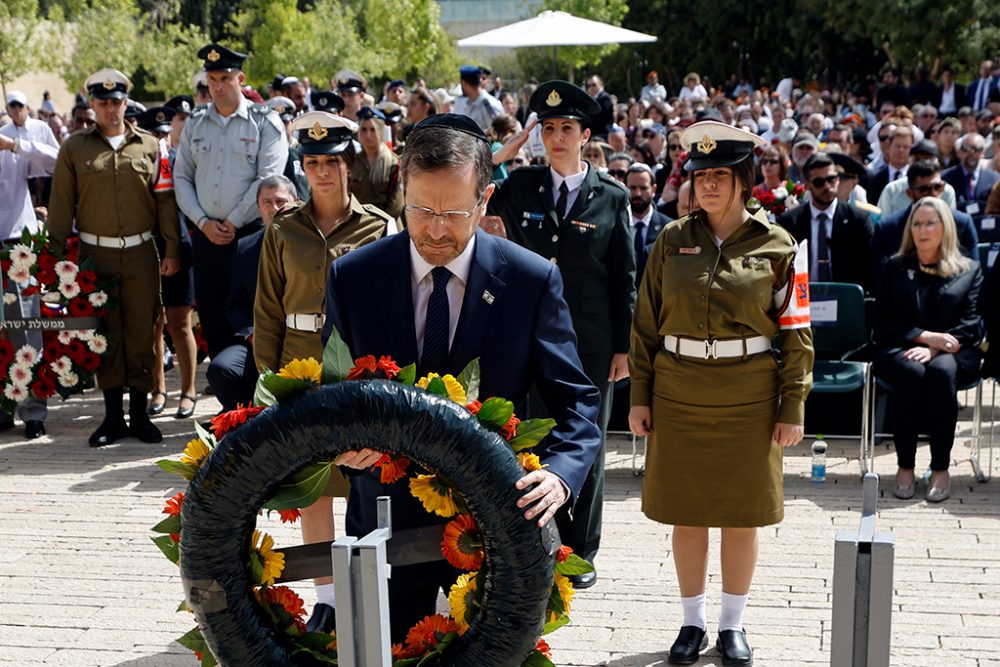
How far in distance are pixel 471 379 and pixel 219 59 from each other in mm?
6220

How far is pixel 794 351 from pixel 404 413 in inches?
93.8

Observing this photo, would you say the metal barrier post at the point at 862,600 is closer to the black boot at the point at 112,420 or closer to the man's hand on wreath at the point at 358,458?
the man's hand on wreath at the point at 358,458

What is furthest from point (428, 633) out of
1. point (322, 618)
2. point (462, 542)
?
point (322, 618)

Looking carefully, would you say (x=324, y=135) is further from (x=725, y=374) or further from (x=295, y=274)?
(x=725, y=374)

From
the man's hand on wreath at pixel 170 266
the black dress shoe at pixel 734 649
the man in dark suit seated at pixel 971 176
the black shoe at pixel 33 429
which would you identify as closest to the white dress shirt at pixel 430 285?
the black dress shoe at pixel 734 649

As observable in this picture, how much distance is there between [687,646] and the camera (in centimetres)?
514

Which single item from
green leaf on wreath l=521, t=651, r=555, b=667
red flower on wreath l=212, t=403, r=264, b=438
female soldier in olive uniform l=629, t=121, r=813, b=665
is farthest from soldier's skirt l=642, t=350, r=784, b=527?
red flower on wreath l=212, t=403, r=264, b=438

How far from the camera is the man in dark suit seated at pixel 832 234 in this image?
8.97m

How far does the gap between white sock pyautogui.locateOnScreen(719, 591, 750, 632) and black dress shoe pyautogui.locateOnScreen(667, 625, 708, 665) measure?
107mm

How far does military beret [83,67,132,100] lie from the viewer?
28.2ft

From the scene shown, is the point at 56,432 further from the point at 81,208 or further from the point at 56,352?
the point at 81,208

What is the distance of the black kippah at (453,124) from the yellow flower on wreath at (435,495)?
90 centimetres

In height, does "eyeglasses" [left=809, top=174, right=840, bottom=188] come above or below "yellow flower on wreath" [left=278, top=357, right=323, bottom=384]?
below

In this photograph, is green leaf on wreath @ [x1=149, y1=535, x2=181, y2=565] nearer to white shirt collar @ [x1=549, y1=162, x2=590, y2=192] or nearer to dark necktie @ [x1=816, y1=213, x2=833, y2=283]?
white shirt collar @ [x1=549, y1=162, x2=590, y2=192]
